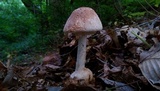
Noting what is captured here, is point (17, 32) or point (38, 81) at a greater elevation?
point (17, 32)

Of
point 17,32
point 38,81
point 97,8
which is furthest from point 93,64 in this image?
point 17,32

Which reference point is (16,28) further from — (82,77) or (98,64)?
(82,77)

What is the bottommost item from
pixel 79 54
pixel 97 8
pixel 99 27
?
pixel 79 54

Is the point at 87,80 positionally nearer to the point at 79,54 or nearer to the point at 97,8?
the point at 79,54

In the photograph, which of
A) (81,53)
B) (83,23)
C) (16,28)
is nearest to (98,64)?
(81,53)

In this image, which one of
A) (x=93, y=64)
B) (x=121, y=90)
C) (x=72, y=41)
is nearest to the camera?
(x=121, y=90)

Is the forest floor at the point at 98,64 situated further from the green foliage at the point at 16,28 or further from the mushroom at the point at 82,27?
the green foliage at the point at 16,28

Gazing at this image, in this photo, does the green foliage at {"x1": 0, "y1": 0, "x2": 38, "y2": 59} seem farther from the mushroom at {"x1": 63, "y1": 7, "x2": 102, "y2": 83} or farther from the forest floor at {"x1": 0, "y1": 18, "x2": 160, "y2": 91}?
the mushroom at {"x1": 63, "y1": 7, "x2": 102, "y2": 83}

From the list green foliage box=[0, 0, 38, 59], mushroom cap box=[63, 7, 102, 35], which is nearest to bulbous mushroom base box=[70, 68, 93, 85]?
mushroom cap box=[63, 7, 102, 35]
